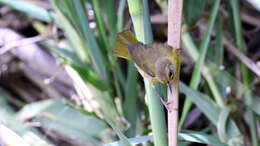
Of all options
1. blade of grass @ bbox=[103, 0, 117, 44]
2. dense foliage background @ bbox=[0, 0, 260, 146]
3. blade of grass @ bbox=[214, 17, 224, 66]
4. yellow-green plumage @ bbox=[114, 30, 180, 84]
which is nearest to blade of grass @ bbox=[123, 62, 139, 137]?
dense foliage background @ bbox=[0, 0, 260, 146]

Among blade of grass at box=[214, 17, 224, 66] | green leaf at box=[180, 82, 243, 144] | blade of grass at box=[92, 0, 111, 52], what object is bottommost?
green leaf at box=[180, 82, 243, 144]

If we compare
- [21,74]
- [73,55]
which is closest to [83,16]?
[73,55]

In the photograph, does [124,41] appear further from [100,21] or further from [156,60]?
[100,21]

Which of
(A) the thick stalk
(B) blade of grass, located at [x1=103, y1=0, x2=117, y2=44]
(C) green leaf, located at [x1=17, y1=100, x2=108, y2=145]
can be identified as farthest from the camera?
(B) blade of grass, located at [x1=103, y1=0, x2=117, y2=44]

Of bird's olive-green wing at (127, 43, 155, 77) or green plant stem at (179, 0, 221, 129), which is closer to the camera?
bird's olive-green wing at (127, 43, 155, 77)

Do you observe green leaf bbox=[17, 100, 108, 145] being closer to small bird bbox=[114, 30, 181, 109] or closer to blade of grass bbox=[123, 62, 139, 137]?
blade of grass bbox=[123, 62, 139, 137]

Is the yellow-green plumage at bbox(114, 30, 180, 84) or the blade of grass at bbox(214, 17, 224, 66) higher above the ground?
the yellow-green plumage at bbox(114, 30, 180, 84)

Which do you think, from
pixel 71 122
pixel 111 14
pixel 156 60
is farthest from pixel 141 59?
pixel 111 14

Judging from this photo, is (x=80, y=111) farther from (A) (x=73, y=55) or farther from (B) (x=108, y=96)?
(A) (x=73, y=55)
